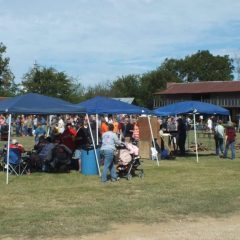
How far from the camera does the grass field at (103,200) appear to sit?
8992mm

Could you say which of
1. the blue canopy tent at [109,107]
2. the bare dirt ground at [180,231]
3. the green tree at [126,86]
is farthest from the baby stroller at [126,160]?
the green tree at [126,86]

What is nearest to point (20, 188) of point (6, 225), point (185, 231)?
point (6, 225)

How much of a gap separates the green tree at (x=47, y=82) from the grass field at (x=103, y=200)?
57.1m

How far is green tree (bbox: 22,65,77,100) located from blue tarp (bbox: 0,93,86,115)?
5639 cm

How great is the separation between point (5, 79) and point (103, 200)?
69.6 m

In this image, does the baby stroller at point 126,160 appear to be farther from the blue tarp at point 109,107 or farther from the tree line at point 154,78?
the tree line at point 154,78

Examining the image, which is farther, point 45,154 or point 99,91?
point 99,91

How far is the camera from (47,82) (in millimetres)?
72625

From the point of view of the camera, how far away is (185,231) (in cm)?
845

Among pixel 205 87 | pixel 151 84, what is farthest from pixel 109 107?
pixel 151 84

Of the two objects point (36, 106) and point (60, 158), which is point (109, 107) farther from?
point (36, 106)

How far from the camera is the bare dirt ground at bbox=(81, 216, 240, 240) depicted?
26.4 ft

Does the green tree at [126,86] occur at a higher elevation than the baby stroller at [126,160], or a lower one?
higher

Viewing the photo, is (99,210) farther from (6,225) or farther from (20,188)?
(20,188)
